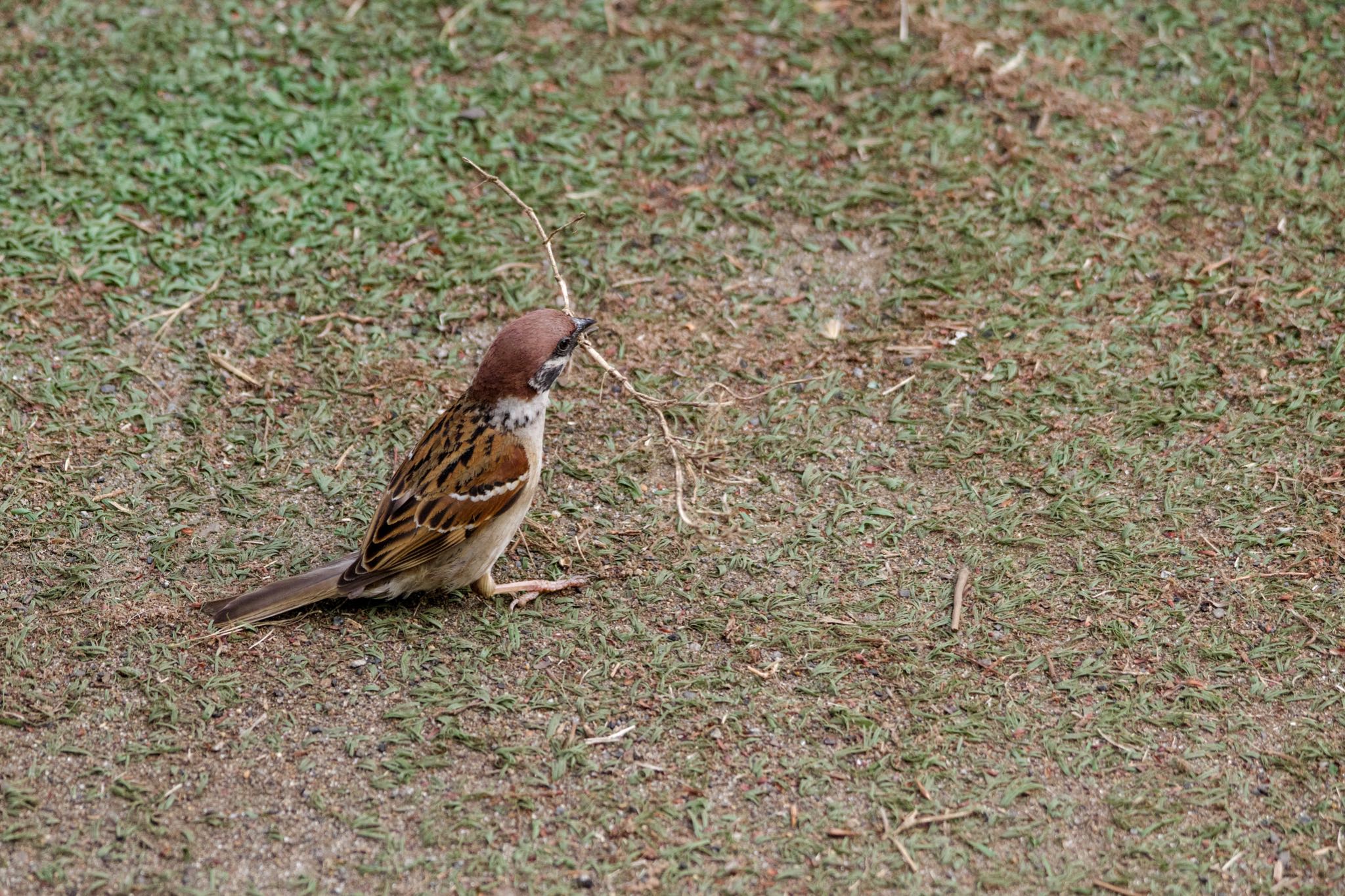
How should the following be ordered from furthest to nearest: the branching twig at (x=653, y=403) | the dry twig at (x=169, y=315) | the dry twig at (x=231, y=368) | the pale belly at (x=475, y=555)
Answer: the dry twig at (x=169, y=315)
the dry twig at (x=231, y=368)
the branching twig at (x=653, y=403)
the pale belly at (x=475, y=555)

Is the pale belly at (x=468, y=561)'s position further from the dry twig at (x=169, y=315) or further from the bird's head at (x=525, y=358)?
the dry twig at (x=169, y=315)

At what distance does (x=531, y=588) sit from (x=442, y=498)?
528mm

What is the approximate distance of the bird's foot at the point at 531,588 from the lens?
16.4 ft

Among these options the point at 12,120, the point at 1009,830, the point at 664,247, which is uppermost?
the point at 12,120

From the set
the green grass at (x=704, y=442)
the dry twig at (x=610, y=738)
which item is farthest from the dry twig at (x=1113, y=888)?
the dry twig at (x=610, y=738)

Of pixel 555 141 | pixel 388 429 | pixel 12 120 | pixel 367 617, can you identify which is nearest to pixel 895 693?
pixel 367 617

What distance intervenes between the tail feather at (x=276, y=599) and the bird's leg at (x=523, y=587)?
52cm

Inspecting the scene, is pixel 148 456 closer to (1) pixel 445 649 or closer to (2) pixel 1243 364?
(1) pixel 445 649

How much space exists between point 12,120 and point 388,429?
2958 millimetres

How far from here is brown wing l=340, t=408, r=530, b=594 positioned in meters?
4.70

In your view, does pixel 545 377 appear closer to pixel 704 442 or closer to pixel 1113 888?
pixel 704 442

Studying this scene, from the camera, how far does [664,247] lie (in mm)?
6438

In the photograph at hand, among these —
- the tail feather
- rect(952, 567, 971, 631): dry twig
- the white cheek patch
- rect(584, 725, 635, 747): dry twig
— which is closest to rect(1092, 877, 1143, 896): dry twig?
rect(952, 567, 971, 631): dry twig

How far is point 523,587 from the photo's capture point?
501cm
